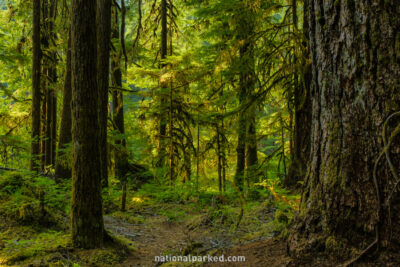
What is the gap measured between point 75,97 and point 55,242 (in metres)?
2.31

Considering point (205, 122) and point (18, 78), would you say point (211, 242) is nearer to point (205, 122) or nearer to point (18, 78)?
point (205, 122)

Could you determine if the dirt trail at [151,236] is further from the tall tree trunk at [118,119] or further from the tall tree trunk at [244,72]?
the tall tree trunk at [118,119]

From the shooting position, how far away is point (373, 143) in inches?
73.3

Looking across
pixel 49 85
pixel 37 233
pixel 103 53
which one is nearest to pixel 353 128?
pixel 37 233

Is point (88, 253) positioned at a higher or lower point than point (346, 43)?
lower

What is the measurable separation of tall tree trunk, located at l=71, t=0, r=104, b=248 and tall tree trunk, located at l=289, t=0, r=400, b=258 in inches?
126

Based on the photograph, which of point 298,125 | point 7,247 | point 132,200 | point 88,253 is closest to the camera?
point 7,247

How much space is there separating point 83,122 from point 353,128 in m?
3.67

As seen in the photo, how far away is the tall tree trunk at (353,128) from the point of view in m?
1.81

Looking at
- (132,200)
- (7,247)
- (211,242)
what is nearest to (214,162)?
(132,200)

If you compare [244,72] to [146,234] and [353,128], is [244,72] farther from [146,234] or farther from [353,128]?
[353,128]

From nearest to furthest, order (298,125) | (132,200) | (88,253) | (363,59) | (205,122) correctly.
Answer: (363,59) < (88,253) < (298,125) < (132,200) < (205,122)

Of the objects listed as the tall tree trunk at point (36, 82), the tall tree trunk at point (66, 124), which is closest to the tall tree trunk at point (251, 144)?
the tall tree trunk at point (66, 124)

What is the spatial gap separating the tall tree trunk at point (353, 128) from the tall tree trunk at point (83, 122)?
10.5 ft
